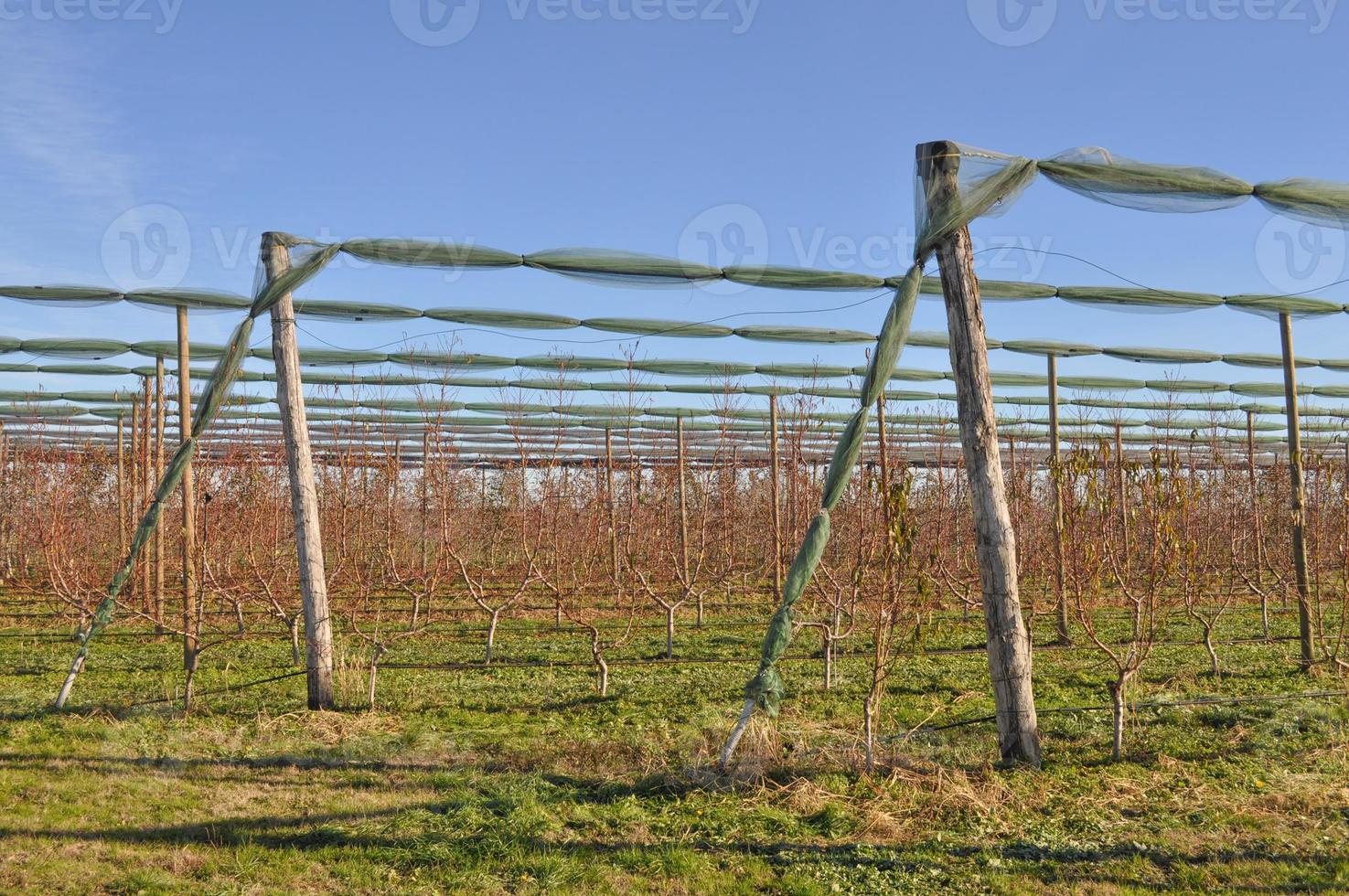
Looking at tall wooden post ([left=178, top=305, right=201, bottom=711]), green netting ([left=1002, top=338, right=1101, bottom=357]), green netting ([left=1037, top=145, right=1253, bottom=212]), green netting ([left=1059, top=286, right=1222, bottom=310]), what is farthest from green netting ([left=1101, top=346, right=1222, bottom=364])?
tall wooden post ([left=178, top=305, right=201, bottom=711])

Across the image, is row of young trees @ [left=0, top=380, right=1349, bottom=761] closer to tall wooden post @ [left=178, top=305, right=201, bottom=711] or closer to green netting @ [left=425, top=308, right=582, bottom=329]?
tall wooden post @ [left=178, top=305, right=201, bottom=711]

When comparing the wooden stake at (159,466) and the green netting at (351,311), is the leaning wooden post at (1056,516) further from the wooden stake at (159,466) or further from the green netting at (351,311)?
the wooden stake at (159,466)

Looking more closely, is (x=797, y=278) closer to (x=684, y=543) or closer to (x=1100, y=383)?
(x=684, y=543)

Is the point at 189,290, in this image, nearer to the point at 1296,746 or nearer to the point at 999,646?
the point at 999,646

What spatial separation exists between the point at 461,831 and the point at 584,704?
2961mm

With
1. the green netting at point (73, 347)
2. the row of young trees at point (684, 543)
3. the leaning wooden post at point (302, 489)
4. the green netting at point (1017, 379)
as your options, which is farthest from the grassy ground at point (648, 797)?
the green netting at point (1017, 379)

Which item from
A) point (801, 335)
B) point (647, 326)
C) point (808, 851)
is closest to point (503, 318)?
point (647, 326)

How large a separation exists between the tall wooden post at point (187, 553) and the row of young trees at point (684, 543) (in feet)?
0.25

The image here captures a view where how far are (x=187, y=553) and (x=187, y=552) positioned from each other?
0.02m

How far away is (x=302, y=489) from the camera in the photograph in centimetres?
707

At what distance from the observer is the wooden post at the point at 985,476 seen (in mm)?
5137

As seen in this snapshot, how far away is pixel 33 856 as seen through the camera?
13.6ft

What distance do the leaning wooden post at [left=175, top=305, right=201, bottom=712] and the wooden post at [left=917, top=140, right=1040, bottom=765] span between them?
5574 mm

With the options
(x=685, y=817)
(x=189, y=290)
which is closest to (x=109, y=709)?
(x=189, y=290)
